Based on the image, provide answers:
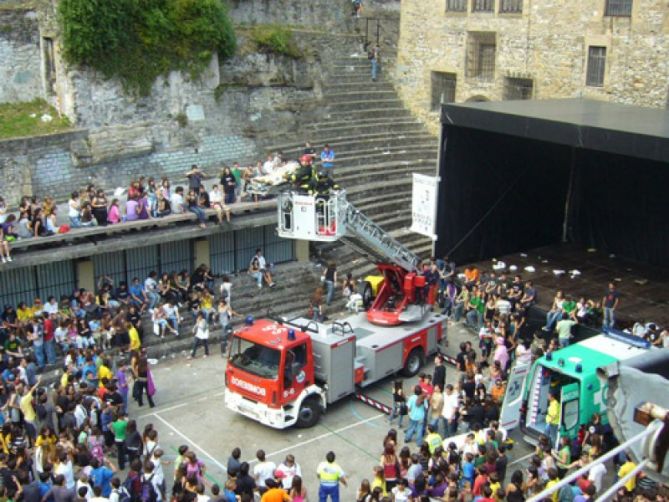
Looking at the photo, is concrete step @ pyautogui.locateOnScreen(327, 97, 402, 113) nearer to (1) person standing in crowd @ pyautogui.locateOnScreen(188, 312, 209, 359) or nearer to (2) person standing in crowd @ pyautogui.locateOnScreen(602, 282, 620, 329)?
(1) person standing in crowd @ pyautogui.locateOnScreen(188, 312, 209, 359)

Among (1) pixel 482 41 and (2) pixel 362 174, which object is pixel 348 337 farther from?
(1) pixel 482 41

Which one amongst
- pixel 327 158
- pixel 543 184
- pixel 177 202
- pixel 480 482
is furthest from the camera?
pixel 543 184

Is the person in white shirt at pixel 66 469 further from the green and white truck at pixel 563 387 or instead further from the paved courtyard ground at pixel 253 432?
the green and white truck at pixel 563 387

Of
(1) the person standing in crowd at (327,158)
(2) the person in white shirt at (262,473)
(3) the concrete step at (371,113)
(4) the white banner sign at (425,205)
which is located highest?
(3) the concrete step at (371,113)

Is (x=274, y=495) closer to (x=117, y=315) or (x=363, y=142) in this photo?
(x=117, y=315)

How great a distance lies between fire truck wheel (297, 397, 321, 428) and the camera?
1862 centimetres

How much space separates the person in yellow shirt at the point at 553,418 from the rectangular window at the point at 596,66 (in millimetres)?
16936

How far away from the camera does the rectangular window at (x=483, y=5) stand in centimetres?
3403

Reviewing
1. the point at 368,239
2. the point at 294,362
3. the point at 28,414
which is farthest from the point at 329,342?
the point at 28,414

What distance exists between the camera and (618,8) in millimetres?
29875

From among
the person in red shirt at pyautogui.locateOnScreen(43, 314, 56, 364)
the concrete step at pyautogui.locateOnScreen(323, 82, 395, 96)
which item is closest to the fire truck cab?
the person in red shirt at pyautogui.locateOnScreen(43, 314, 56, 364)

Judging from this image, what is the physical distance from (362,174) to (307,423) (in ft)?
46.2

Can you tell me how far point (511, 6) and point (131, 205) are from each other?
17.9 m

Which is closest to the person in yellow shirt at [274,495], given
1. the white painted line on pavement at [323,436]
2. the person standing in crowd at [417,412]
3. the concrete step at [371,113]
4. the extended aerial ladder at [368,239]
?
the white painted line on pavement at [323,436]
